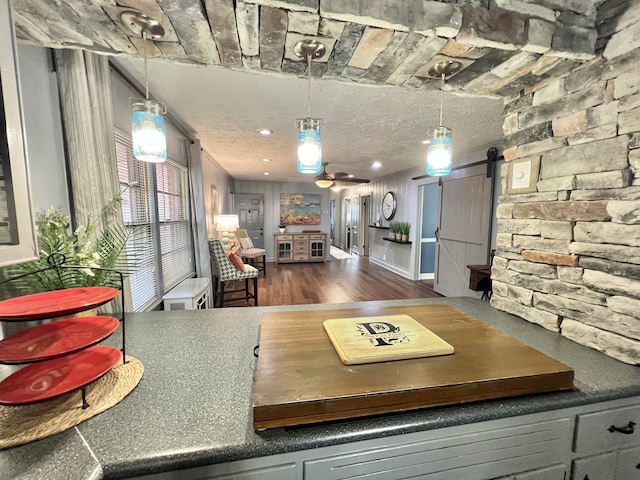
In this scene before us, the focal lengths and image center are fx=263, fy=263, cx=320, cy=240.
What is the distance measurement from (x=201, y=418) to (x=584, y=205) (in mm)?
1512

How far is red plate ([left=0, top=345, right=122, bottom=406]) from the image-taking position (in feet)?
2.06

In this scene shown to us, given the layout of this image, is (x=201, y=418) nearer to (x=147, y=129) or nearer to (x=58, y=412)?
(x=58, y=412)

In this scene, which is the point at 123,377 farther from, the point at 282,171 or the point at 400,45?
the point at 282,171

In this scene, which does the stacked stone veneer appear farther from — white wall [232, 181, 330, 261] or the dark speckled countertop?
white wall [232, 181, 330, 261]

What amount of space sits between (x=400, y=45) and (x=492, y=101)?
1722mm

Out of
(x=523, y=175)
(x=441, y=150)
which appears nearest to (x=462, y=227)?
(x=523, y=175)

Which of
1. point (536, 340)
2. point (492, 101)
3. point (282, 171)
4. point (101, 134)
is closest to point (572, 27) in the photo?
point (536, 340)

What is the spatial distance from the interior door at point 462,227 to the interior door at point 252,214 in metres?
4.66

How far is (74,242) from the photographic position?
96cm

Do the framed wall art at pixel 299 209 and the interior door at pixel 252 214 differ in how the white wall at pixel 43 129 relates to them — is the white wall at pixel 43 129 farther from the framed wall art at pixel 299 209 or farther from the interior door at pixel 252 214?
the framed wall art at pixel 299 209

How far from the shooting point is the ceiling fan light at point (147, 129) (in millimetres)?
1062

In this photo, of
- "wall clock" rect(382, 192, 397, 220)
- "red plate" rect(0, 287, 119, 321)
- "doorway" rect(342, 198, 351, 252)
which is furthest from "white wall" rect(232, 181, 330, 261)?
"red plate" rect(0, 287, 119, 321)

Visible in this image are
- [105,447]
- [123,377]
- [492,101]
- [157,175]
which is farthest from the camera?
[157,175]

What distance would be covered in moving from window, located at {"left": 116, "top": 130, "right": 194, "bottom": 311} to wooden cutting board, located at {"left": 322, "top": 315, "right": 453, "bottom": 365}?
4.33 feet
